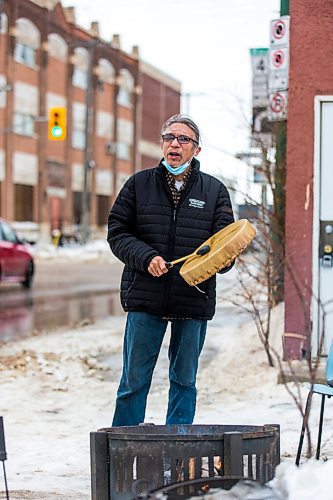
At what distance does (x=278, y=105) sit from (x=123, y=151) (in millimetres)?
56548

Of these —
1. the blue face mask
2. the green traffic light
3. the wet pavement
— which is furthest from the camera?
the green traffic light

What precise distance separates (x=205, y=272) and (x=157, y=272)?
0.49m

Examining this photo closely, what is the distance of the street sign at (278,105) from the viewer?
9.38 m

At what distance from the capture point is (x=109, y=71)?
63.7 metres

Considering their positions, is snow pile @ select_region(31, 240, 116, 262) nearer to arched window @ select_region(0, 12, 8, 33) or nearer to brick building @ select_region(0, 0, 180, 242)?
brick building @ select_region(0, 0, 180, 242)

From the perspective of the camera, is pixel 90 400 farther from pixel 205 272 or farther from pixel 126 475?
pixel 126 475

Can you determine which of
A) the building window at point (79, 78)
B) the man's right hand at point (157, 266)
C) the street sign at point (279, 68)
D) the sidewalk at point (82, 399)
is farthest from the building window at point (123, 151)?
the man's right hand at point (157, 266)

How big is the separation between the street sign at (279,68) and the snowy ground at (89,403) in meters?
2.29

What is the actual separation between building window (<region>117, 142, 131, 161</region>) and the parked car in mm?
41588

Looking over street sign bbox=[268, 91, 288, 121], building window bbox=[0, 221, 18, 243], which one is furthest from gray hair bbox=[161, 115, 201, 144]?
building window bbox=[0, 221, 18, 243]

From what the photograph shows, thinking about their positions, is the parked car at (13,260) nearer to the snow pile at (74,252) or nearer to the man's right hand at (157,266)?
the snow pile at (74,252)

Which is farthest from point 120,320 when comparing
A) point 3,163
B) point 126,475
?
point 3,163

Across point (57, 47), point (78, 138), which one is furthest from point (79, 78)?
point (78, 138)

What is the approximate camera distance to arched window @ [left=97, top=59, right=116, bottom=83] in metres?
61.9
